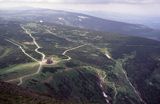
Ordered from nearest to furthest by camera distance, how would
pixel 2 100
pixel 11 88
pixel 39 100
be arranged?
pixel 2 100
pixel 39 100
pixel 11 88

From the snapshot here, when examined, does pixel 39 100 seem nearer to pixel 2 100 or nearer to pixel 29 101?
pixel 29 101


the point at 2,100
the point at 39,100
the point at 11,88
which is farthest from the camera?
the point at 11,88

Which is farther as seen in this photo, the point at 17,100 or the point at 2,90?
the point at 2,90

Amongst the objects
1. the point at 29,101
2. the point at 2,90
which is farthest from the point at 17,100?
the point at 2,90

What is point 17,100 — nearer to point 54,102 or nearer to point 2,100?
point 2,100

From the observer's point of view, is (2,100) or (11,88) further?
(11,88)

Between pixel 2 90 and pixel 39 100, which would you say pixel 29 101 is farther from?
pixel 2 90

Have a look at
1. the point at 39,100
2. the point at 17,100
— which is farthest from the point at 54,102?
the point at 17,100

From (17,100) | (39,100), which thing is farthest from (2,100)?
(39,100)
